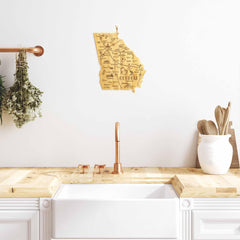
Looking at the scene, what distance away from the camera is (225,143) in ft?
5.49

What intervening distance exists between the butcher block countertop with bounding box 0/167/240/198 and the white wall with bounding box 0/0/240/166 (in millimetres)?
143

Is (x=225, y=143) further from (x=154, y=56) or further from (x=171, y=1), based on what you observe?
(x=171, y=1)

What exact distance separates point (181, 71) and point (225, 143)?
505 millimetres

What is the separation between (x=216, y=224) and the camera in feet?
4.65

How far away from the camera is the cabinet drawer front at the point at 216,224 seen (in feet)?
4.61

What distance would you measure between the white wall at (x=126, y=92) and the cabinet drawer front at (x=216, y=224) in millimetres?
557

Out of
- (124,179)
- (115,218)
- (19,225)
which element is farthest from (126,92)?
(19,225)

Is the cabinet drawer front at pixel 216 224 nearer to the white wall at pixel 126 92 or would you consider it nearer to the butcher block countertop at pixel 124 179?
the butcher block countertop at pixel 124 179

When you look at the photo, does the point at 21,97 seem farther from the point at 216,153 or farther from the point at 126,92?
the point at 216,153

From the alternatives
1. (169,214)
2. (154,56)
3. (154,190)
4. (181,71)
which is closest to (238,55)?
(181,71)

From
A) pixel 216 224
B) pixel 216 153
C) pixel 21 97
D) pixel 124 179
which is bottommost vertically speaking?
pixel 216 224

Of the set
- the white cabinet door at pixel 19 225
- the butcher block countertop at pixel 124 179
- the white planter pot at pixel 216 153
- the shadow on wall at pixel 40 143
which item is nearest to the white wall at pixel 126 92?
the shadow on wall at pixel 40 143

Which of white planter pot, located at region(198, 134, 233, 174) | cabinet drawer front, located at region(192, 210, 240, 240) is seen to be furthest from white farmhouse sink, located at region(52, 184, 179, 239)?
white planter pot, located at region(198, 134, 233, 174)

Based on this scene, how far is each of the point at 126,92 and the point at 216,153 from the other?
2.04 ft
